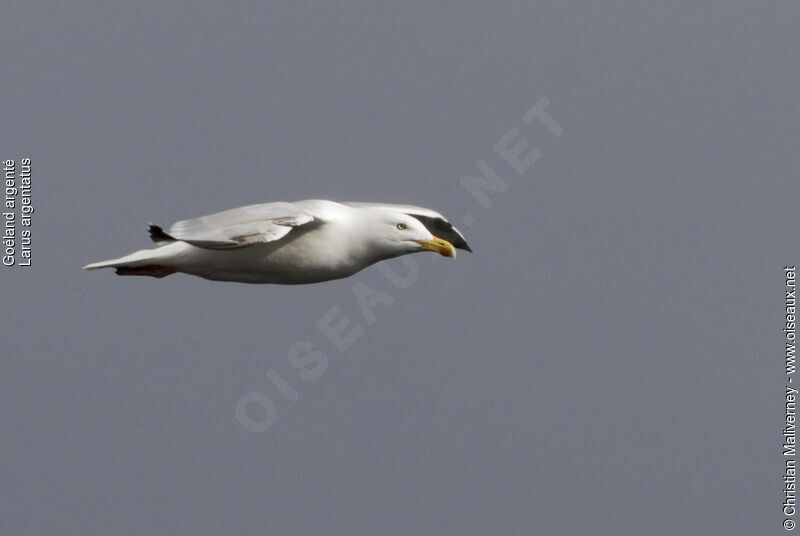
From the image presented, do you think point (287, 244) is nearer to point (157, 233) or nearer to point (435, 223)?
point (157, 233)

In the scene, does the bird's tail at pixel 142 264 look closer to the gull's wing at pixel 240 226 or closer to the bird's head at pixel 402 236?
the gull's wing at pixel 240 226

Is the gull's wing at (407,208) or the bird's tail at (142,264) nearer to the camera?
the bird's tail at (142,264)

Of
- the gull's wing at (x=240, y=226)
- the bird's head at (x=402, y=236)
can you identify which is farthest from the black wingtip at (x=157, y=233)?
the bird's head at (x=402, y=236)

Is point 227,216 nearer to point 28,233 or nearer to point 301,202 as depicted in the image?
point 301,202

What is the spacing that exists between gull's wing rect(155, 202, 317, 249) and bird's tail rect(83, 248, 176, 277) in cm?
74

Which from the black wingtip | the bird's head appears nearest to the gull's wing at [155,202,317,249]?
the black wingtip

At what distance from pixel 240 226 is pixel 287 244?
0.69 metres

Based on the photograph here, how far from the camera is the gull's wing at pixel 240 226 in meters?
12.7

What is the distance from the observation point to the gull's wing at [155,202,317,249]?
12.7 meters

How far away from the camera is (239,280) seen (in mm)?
13750

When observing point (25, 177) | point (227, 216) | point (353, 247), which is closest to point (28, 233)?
point (25, 177)

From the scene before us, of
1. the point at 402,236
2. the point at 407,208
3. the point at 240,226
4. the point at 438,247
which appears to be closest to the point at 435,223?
the point at 407,208

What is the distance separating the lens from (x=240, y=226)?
12.9 metres

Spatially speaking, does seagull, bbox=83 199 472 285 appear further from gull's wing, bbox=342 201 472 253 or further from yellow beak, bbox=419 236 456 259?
gull's wing, bbox=342 201 472 253
